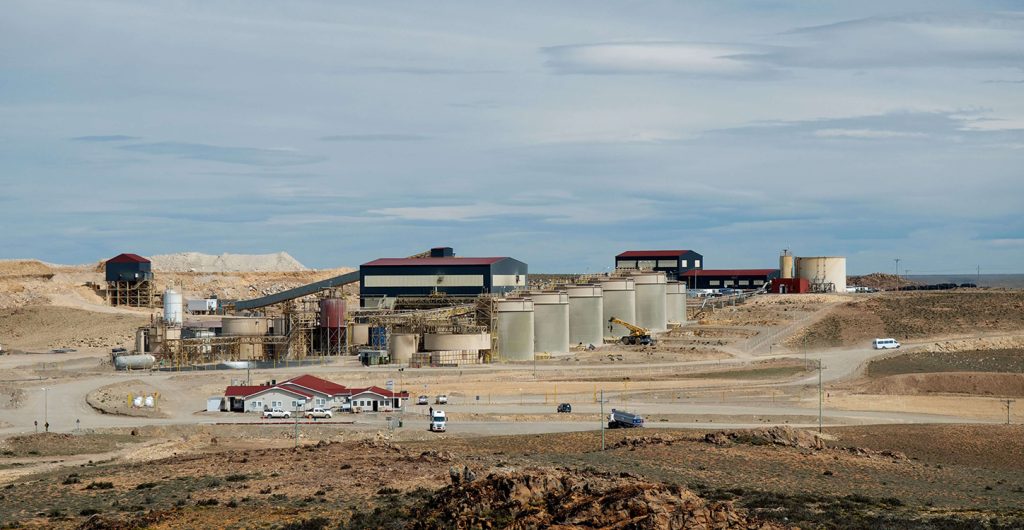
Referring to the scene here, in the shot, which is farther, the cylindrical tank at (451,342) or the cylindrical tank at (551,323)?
the cylindrical tank at (551,323)

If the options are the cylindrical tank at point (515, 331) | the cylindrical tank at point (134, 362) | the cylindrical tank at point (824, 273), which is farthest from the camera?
the cylindrical tank at point (824, 273)

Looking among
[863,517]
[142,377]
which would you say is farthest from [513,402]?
[863,517]

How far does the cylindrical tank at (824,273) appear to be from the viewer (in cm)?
16462

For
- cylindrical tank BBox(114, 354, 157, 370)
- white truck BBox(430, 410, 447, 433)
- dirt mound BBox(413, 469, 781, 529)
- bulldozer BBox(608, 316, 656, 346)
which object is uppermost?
bulldozer BBox(608, 316, 656, 346)

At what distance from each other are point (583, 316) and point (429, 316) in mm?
20886

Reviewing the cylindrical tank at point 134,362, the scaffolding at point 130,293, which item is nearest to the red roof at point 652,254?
the scaffolding at point 130,293

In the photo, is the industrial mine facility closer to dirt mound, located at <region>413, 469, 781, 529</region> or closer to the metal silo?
the metal silo

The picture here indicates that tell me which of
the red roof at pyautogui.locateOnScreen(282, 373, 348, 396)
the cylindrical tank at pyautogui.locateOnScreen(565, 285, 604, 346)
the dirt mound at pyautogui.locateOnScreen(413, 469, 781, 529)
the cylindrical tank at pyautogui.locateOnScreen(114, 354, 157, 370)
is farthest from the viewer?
the cylindrical tank at pyautogui.locateOnScreen(565, 285, 604, 346)

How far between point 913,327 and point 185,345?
Answer: 76026mm

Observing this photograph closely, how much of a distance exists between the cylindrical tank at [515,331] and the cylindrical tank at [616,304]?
933 inches

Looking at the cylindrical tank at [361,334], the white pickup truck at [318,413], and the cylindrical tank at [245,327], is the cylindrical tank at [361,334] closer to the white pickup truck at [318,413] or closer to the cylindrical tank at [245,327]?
the cylindrical tank at [245,327]

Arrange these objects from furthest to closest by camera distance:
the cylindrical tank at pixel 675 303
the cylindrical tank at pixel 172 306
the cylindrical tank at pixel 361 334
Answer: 1. the cylindrical tank at pixel 675 303
2. the cylindrical tank at pixel 172 306
3. the cylindrical tank at pixel 361 334

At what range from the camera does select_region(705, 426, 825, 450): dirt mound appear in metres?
60.2

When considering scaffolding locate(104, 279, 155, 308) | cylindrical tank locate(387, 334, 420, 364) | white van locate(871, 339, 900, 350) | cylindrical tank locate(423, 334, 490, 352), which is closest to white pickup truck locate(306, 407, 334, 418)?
cylindrical tank locate(387, 334, 420, 364)
